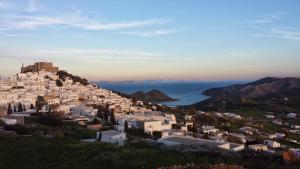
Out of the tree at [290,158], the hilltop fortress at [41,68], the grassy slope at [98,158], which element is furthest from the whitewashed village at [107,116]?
the tree at [290,158]

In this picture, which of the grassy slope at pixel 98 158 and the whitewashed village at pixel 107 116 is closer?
the grassy slope at pixel 98 158

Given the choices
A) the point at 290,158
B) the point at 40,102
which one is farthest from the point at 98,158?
the point at 40,102

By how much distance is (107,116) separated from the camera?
5041cm

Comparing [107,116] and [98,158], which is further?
[107,116]

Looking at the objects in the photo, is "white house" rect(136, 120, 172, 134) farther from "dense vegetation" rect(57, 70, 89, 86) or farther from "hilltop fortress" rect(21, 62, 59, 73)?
"hilltop fortress" rect(21, 62, 59, 73)

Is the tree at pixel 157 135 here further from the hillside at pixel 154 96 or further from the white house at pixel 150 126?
the hillside at pixel 154 96

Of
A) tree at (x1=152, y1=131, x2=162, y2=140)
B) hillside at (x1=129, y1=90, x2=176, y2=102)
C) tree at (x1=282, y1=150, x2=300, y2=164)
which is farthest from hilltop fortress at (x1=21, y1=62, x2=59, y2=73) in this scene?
tree at (x1=282, y1=150, x2=300, y2=164)

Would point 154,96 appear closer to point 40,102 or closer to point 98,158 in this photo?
A: point 40,102

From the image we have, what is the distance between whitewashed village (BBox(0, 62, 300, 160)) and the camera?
36.5 meters

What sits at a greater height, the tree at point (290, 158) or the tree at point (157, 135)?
the tree at point (290, 158)

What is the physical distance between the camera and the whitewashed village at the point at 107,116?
120 feet

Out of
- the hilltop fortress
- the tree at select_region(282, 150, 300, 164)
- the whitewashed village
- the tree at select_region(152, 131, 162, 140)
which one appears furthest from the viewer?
the hilltop fortress

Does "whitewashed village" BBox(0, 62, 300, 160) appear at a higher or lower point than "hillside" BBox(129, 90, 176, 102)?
higher

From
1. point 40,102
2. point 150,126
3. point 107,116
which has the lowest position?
point 150,126
